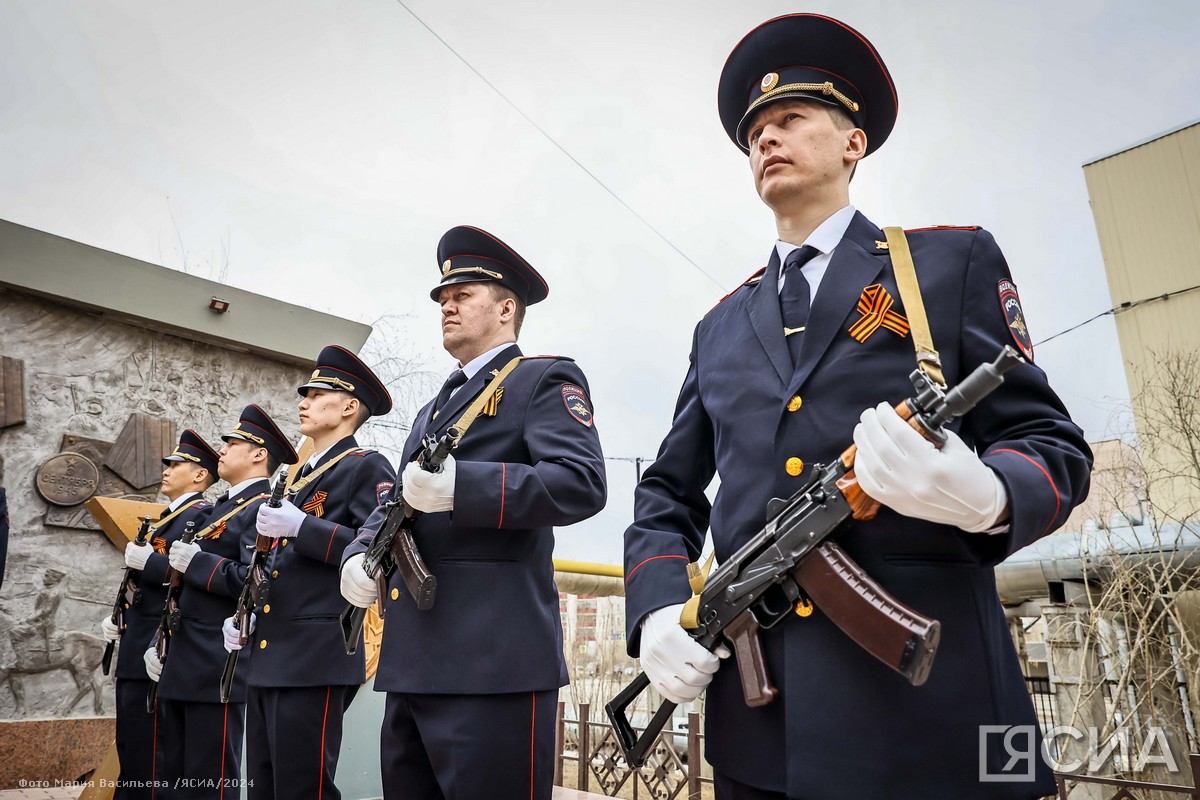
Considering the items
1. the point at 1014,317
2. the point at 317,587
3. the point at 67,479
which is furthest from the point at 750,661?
the point at 67,479

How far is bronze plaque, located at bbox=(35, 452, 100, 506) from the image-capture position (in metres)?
6.88

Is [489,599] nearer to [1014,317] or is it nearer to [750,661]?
[750,661]

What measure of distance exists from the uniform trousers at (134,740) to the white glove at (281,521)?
7.25 feet

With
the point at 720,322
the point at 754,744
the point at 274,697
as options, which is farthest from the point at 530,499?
the point at 274,697

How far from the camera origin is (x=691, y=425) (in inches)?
83.2

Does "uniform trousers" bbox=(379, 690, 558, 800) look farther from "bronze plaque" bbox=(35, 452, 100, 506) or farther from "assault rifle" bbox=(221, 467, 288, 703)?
"bronze plaque" bbox=(35, 452, 100, 506)

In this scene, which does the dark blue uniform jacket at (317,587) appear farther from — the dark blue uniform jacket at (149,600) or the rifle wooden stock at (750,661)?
the rifle wooden stock at (750,661)

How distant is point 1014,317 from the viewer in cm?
169

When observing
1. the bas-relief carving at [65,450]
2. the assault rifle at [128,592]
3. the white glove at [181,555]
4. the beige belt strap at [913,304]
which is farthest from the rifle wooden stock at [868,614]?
the bas-relief carving at [65,450]

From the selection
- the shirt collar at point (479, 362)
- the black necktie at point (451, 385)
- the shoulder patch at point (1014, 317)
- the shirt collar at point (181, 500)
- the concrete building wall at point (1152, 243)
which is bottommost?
the shoulder patch at point (1014, 317)

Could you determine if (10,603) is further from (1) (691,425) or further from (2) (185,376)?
(1) (691,425)

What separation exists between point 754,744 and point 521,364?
1.79 m

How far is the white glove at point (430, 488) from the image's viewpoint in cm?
261

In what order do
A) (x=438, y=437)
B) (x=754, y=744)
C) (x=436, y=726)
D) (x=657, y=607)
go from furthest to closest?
(x=438, y=437) → (x=436, y=726) → (x=657, y=607) → (x=754, y=744)
